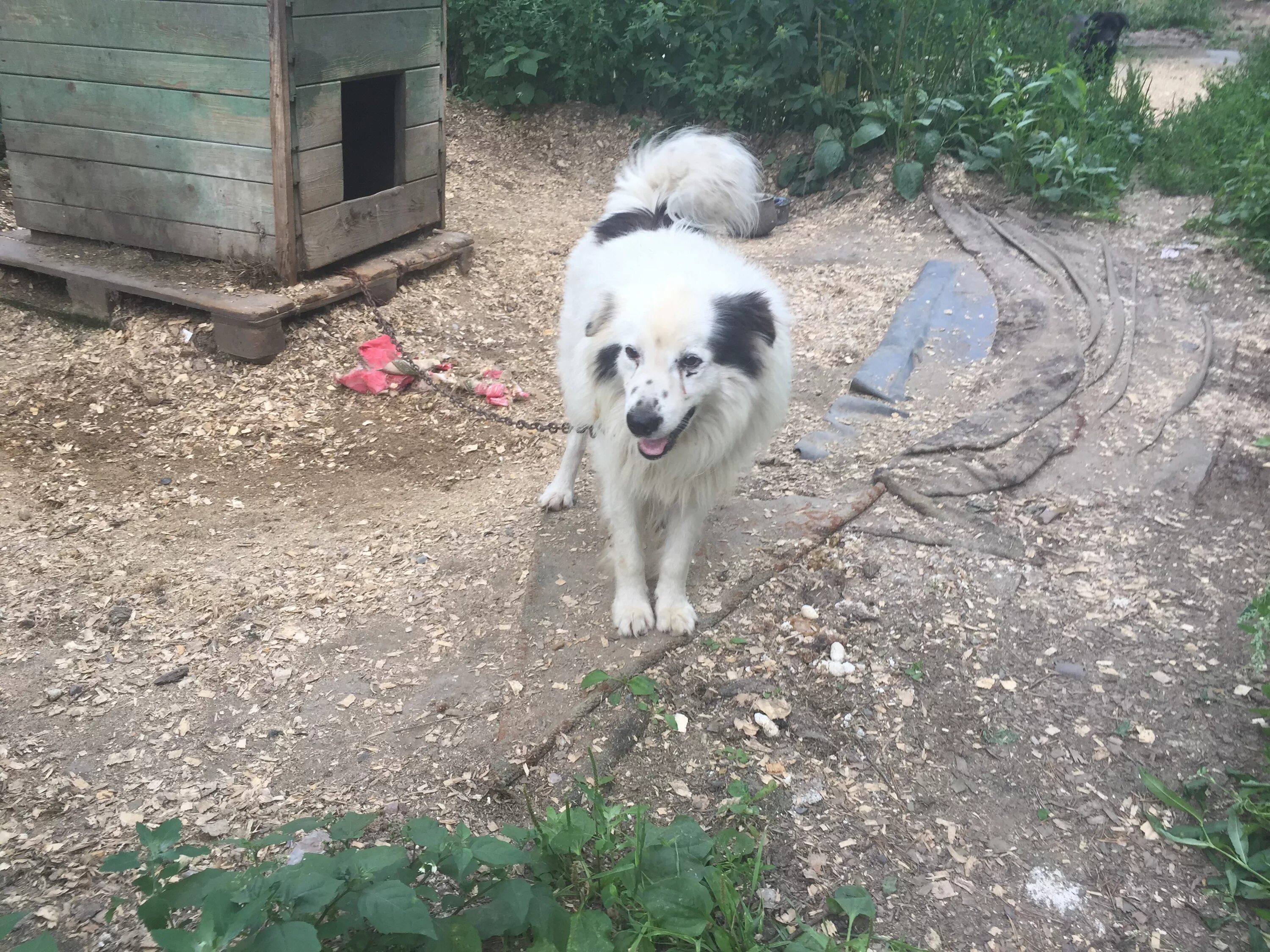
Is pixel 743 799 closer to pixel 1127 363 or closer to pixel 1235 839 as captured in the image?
pixel 1235 839

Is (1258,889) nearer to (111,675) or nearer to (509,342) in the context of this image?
(111,675)

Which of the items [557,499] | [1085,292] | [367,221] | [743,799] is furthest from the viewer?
[367,221]

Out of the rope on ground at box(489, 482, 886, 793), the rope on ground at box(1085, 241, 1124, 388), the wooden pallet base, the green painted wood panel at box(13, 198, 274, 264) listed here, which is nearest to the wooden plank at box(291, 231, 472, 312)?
the wooden pallet base

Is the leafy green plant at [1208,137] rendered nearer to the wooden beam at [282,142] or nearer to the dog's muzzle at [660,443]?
the dog's muzzle at [660,443]

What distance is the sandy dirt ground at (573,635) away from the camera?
2240mm

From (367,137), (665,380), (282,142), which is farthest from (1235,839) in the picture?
(367,137)

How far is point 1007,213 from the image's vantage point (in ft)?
20.5

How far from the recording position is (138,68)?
4664 mm

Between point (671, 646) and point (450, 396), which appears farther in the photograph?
point (450, 396)

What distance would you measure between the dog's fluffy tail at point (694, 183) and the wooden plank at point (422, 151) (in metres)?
2.12

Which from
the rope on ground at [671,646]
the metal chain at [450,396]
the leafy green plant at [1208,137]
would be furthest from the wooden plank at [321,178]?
the leafy green plant at [1208,137]

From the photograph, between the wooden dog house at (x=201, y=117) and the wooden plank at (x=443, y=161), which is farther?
the wooden plank at (x=443, y=161)

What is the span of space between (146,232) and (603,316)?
3.42 m

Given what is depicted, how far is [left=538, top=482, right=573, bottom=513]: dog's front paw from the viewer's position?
12.1ft
